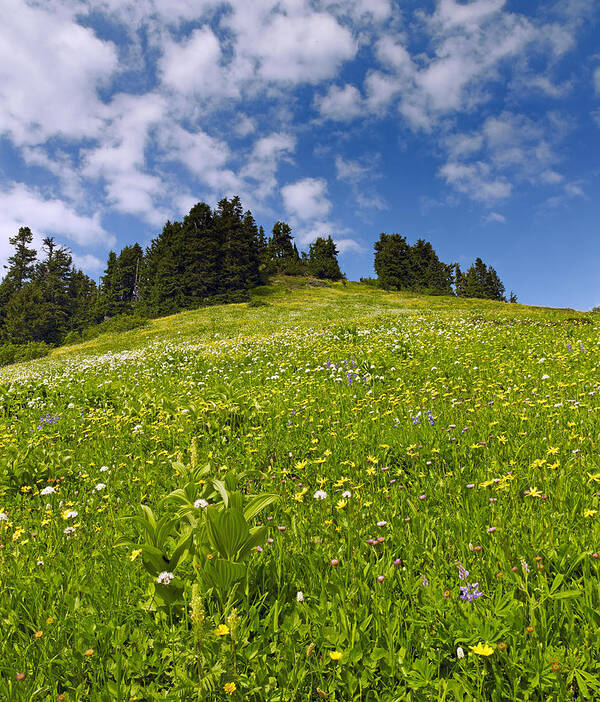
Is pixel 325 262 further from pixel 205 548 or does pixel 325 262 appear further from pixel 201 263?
pixel 205 548

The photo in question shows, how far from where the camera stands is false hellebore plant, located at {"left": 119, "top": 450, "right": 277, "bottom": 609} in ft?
7.09

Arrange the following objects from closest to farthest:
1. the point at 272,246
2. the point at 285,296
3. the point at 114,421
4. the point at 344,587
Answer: the point at 344,587 < the point at 114,421 < the point at 285,296 < the point at 272,246

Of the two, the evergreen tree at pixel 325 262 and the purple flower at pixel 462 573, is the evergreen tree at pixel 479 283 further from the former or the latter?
the purple flower at pixel 462 573

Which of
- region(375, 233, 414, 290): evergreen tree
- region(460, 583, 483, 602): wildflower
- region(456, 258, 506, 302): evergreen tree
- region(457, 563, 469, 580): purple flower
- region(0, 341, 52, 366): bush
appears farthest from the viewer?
region(456, 258, 506, 302): evergreen tree

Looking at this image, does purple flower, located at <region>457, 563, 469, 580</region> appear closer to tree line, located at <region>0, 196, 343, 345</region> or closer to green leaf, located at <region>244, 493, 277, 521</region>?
green leaf, located at <region>244, 493, 277, 521</region>

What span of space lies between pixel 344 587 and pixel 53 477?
400cm

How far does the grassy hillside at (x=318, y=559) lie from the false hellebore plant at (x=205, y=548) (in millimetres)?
14

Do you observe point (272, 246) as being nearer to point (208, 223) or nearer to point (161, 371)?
point (208, 223)

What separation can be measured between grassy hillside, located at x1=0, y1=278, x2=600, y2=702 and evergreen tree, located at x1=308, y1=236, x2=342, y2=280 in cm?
7686

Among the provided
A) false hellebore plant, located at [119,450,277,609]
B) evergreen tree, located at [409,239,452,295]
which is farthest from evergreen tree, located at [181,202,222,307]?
false hellebore plant, located at [119,450,277,609]

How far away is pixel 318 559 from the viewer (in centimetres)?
251

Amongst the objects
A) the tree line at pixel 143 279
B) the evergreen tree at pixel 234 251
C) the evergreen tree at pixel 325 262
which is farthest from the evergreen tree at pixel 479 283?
the evergreen tree at pixel 234 251

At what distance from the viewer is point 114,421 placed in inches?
267

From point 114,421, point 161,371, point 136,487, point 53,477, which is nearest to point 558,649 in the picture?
point 136,487
